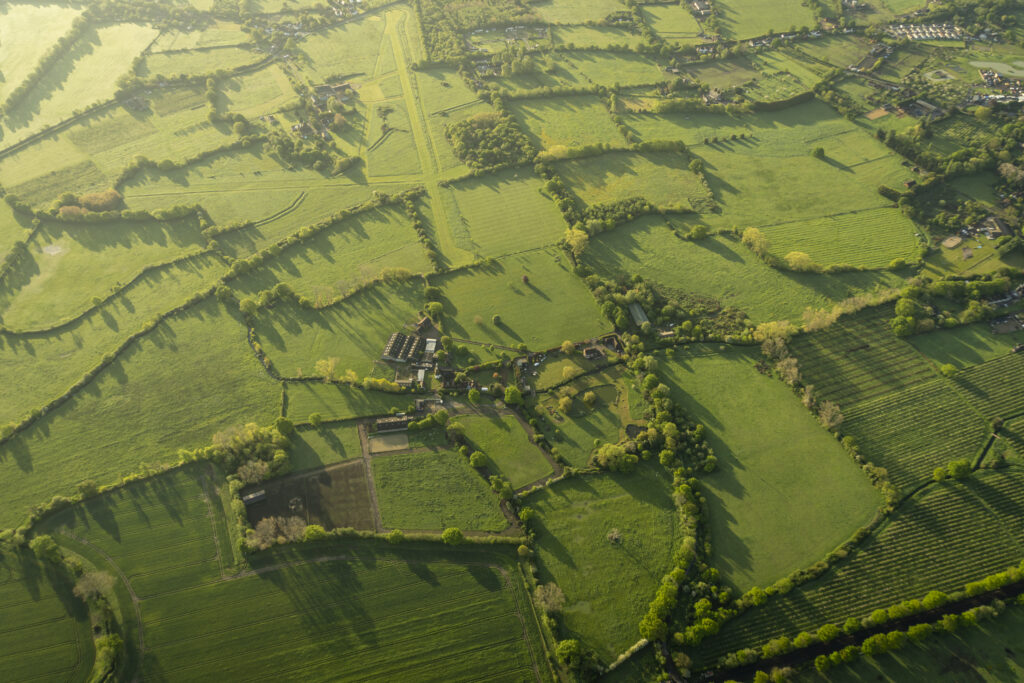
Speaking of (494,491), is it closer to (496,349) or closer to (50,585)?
(496,349)

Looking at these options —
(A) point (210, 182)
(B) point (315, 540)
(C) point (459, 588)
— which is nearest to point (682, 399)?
(C) point (459, 588)

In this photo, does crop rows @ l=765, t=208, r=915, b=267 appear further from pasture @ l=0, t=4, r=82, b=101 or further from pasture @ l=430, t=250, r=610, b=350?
pasture @ l=0, t=4, r=82, b=101

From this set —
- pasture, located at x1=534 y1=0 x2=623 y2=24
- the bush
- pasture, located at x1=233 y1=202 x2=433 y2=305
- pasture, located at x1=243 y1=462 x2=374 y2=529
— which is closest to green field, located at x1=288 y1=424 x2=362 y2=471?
pasture, located at x1=243 y1=462 x2=374 y2=529

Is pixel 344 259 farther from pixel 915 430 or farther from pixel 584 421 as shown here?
pixel 915 430

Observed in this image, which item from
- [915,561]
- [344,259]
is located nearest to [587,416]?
[915,561]

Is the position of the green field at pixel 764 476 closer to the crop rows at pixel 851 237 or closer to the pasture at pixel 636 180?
the crop rows at pixel 851 237

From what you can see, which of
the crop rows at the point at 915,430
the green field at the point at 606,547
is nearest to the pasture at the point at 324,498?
the green field at the point at 606,547
